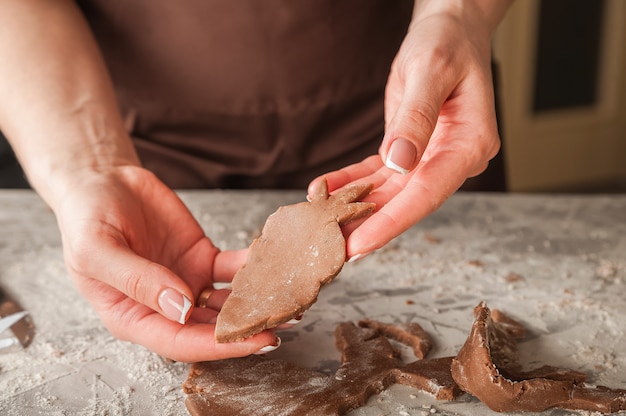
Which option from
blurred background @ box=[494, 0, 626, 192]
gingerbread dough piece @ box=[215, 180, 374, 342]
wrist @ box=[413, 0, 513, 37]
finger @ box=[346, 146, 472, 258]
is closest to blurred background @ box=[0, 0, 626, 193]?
blurred background @ box=[494, 0, 626, 192]

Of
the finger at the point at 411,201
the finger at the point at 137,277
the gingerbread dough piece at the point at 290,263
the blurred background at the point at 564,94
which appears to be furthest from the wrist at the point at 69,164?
the blurred background at the point at 564,94

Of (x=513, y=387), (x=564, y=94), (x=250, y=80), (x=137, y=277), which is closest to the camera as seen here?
(x=513, y=387)

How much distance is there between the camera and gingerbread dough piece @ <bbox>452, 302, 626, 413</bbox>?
1.23 m

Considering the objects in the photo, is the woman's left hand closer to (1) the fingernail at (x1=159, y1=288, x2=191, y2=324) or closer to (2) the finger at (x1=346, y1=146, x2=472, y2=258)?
(2) the finger at (x1=346, y1=146, x2=472, y2=258)

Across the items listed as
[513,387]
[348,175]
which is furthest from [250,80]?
[513,387]

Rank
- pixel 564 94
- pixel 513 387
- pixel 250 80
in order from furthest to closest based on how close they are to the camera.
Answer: pixel 564 94 < pixel 250 80 < pixel 513 387

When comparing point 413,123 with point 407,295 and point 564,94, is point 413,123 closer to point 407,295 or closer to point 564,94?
point 407,295

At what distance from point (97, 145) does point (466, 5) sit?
0.96 meters

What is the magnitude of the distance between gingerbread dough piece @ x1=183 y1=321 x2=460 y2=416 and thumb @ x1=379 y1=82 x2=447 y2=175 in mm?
391

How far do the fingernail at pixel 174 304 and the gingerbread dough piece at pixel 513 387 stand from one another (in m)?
0.52

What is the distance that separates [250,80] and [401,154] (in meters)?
0.92

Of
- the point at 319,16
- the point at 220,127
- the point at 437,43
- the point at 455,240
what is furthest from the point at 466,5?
the point at 220,127

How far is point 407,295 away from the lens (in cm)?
172

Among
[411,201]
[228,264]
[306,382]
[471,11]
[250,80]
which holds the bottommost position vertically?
[306,382]
